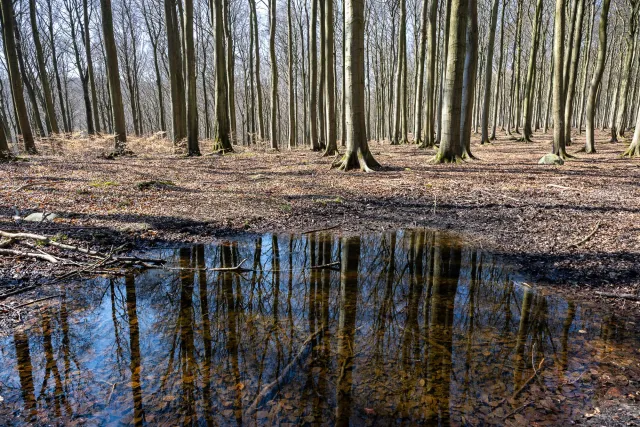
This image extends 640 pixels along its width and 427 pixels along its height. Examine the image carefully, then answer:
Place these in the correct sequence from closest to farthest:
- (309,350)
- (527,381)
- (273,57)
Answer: (527,381) < (309,350) < (273,57)

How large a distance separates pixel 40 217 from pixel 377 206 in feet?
18.6

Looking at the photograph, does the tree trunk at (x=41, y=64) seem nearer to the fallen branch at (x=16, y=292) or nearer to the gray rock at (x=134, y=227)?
the gray rock at (x=134, y=227)

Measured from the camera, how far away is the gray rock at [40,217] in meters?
5.95

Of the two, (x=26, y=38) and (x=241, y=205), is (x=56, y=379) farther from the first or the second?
(x=26, y=38)

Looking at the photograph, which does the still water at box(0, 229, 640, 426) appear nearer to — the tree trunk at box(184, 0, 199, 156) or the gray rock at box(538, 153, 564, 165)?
the gray rock at box(538, 153, 564, 165)

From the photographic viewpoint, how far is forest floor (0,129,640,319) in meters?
4.66

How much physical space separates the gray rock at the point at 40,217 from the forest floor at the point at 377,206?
8.0 inches

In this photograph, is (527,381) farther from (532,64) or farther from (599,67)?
(532,64)

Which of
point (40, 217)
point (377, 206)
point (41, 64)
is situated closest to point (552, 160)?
point (377, 206)

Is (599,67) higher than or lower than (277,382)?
higher

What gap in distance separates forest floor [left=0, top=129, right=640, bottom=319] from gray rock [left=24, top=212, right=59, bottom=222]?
204 millimetres

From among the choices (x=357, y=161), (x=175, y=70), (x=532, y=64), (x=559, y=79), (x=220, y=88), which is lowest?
(x=357, y=161)

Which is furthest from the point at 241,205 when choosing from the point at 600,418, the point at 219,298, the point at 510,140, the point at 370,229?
the point at 510,140

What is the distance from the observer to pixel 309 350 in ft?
9.83
